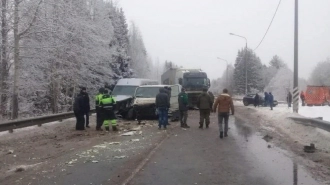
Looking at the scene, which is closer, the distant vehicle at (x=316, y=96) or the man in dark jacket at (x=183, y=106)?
the man in dark jacket at (x=183, y=106)

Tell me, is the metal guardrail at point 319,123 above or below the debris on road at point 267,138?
above

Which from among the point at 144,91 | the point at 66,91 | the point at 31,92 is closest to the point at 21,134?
the point at 144,91

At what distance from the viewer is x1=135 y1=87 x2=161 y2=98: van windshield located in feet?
67.7

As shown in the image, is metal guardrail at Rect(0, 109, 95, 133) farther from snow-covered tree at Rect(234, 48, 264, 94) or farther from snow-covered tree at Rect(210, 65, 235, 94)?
snow-covered tree at Rect(234, 48, 264, 94)

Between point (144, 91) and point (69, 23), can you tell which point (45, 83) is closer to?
point (69, 23)

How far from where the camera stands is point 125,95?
927 inches

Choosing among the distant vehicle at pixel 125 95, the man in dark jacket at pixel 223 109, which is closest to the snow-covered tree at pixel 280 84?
the distant vehicle at pixel 125 95

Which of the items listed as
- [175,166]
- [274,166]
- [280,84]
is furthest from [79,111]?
[280,84]

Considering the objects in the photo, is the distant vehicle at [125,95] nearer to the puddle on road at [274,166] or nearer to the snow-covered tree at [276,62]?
the puddle on road at [274,166]

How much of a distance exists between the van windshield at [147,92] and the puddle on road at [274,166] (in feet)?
31.7

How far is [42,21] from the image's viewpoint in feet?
74.1

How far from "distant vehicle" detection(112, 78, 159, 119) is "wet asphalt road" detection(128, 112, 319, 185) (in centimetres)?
931

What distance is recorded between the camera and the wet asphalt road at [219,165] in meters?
6.97

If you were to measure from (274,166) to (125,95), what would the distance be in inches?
635
